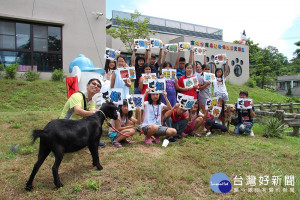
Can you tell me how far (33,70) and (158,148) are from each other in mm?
11312

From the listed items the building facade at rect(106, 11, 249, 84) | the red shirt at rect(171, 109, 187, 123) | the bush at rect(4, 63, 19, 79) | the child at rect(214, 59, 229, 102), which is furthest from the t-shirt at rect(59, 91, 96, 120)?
the building facade at rect(106, 11, 249, 84)

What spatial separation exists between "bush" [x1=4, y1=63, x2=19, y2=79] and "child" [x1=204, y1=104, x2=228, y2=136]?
10.7m

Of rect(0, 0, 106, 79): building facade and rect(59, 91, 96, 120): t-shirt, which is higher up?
rect(0, 0, 106, 79): building facade

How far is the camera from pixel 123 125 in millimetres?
5270

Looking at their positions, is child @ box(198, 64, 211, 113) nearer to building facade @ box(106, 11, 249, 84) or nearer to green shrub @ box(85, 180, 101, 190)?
green shrub @ box(85, 180, 101, 190)

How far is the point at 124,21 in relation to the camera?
18.3 metres

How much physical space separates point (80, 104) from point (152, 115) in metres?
1.76

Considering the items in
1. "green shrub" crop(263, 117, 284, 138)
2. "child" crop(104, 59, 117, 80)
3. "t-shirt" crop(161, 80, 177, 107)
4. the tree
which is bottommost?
"green shrub" crop(263, 117, 284, 138)

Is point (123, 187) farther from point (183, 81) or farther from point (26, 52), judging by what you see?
point (26, 52)

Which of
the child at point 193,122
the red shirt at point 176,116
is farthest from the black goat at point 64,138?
the child at point 193,122

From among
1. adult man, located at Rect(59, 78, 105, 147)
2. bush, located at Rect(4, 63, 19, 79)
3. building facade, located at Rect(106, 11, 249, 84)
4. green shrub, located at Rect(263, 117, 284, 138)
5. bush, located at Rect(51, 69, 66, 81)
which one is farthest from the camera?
building facade, located at Rect(106, 11, 249, 84)

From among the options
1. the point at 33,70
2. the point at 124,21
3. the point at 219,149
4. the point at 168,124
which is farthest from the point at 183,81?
the point at 124,21

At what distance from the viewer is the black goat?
3.21 meters

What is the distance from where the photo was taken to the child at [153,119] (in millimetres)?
5180
